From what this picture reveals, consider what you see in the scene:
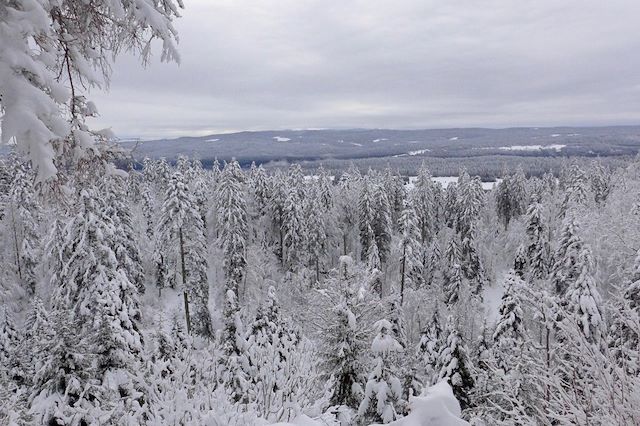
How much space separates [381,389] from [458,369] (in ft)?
20.2

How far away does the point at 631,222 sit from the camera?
72.3 feet

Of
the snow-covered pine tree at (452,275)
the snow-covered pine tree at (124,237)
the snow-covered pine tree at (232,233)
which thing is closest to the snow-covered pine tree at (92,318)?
the snow-covered pine tree at (124,237)

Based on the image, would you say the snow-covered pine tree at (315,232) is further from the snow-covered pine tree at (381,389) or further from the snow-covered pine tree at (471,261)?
the snow-covered pine tree at (381,389)

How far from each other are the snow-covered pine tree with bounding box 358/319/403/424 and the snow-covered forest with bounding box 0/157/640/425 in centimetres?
7

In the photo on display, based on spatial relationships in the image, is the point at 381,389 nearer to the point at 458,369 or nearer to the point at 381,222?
the point at 458,369

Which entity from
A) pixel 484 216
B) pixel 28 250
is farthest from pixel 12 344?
pixel 484 216

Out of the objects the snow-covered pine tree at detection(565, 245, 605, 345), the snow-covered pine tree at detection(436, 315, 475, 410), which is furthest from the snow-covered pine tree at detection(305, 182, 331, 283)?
the snow-covered pine tree at detection(565, 245, 605, 345)

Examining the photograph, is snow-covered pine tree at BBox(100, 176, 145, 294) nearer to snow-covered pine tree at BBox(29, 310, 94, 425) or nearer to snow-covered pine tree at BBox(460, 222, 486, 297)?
snow-covered pine tree at BBox(29, 310, 94, 425)

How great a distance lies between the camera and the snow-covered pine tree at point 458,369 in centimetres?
1803

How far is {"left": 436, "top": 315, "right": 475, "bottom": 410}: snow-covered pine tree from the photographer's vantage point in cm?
1803

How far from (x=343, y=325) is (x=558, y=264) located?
1742 centimetres

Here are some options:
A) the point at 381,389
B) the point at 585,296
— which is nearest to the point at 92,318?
the point at 381,389

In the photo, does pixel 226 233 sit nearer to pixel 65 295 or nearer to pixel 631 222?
pixel 65 295

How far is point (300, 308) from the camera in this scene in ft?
105
